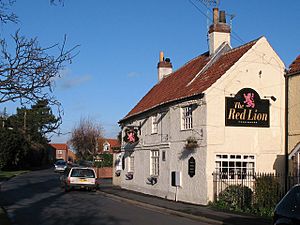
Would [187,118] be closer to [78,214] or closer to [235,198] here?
[235,198]

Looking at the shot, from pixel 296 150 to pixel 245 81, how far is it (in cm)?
388

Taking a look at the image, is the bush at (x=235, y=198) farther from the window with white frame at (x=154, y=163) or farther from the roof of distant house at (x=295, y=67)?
the window with white frame at (x=154, y=163)

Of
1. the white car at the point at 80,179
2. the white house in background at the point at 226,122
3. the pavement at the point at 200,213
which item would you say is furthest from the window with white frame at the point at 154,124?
the white car at the point at 80,179

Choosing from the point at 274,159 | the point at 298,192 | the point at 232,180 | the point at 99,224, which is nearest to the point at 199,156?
the point at 232,180

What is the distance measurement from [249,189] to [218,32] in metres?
9.25

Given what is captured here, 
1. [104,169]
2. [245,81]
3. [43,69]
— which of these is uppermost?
[245,81]

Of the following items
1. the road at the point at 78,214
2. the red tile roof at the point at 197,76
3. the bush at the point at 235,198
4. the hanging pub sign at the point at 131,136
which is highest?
the red tile roof at the point at 197,76

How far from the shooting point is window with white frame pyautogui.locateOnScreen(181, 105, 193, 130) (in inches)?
877

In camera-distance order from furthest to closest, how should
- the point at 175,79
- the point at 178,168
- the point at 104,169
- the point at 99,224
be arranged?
the point at 104,169 < the point at 175,79 < the point at 178,168 < the point at 99,224

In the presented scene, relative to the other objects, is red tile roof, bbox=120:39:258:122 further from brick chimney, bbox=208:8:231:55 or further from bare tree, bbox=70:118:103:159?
bare tree, bbox=70:118:103:159

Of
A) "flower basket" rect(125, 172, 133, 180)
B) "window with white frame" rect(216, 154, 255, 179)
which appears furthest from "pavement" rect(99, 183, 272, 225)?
"flower basket" rect(125, 172, 133, 180)

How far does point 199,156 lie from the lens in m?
21.0

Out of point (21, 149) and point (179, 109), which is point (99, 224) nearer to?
point (179, 109)

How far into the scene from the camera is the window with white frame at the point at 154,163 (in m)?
26.4
